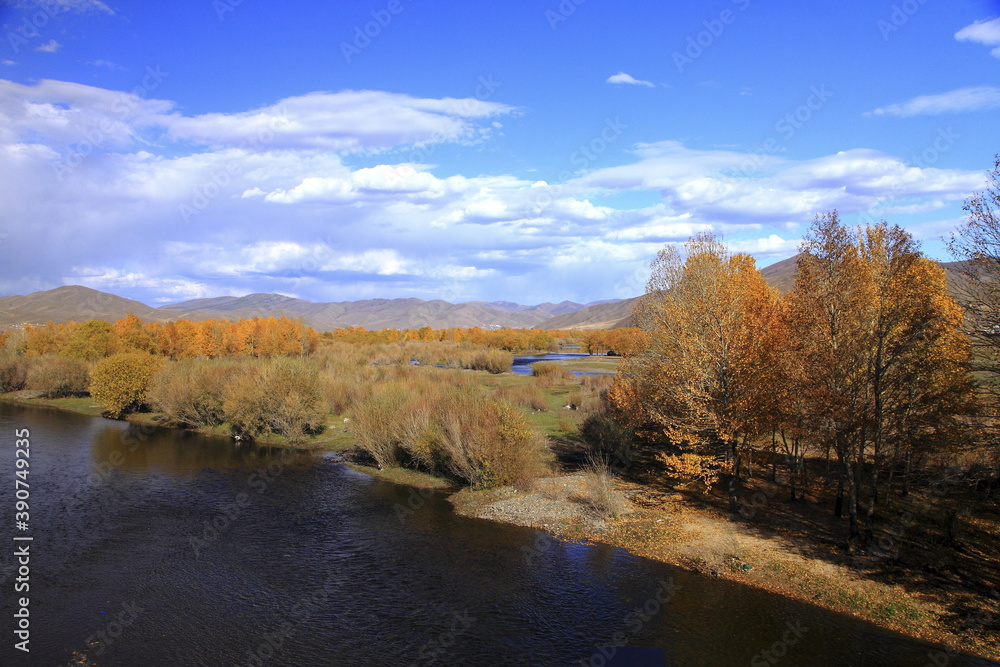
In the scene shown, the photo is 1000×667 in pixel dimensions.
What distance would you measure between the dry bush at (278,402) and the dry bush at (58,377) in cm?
3580

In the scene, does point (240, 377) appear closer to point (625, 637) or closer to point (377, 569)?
point (377, 569)

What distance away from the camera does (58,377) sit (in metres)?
70.6

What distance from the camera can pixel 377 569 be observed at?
77.3 feet

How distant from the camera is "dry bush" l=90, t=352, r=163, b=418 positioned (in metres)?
59.0

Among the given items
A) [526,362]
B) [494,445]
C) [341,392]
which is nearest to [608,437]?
[494,445]

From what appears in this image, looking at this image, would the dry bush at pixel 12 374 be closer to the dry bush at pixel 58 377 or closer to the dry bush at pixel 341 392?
the dry bush at pixel 58 377

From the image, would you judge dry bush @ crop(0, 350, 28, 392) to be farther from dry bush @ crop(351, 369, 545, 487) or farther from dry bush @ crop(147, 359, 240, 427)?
dry bush @ crop(351, 369, 545, 487)

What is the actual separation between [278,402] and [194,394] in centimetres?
1177

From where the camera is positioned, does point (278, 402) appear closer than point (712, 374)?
No

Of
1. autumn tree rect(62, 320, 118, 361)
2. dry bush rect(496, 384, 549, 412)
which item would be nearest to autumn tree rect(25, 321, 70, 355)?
autumn tree rect(62, 320, 118, 361)

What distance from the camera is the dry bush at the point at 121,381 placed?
59.0 meters

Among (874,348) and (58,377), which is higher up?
(874,348)

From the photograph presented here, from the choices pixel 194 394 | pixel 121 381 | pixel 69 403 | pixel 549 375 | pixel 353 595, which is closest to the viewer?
pixel 353 595

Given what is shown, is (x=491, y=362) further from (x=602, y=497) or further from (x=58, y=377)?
(x=602, y=497)
